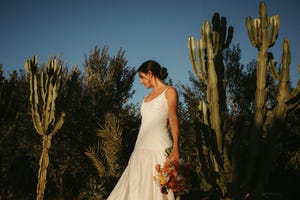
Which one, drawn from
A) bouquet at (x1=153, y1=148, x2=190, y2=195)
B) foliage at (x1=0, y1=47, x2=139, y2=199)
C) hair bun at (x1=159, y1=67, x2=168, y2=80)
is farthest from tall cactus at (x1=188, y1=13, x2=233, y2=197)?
foliage at (x1=0, y1=47, x2=139, y2=199)

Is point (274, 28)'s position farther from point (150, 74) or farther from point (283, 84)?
point (150, 74)

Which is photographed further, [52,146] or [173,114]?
[52,146]

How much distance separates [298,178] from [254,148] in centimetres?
713

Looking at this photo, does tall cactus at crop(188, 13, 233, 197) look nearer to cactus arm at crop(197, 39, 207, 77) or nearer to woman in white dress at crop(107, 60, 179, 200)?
cactus arm at crop(197, 39, 207, 77)

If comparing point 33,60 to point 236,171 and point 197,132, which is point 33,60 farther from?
point 236,171

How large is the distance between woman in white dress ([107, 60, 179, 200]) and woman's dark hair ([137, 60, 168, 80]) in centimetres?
20

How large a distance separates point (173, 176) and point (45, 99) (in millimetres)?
4770

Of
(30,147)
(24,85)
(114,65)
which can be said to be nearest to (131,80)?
(114,65)

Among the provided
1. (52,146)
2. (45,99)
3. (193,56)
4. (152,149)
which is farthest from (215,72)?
(52,146)

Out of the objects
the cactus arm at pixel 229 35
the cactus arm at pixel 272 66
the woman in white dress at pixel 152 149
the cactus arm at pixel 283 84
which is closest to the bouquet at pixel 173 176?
the woman in white dress at pixel 152 149

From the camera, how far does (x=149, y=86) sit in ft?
12.2

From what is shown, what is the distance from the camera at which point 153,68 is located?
3629mm

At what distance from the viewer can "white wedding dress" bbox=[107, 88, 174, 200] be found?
3.21 meters

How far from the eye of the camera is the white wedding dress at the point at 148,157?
3.21m
